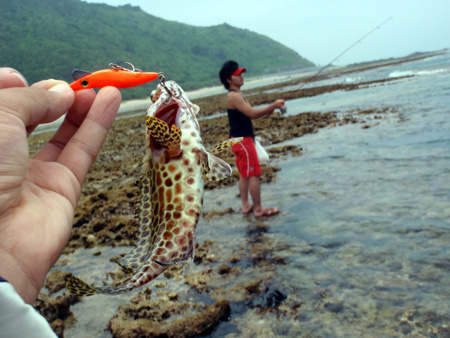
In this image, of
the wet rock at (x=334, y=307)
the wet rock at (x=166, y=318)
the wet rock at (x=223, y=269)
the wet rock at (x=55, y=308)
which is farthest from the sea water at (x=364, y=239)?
the wet rock at (x=55, y=308)

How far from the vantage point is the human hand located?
5.08 feet

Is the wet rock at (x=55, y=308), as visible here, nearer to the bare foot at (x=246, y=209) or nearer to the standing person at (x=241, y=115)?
the standing person at (x=241, y=115)

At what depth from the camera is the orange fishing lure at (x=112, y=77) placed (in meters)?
1.76

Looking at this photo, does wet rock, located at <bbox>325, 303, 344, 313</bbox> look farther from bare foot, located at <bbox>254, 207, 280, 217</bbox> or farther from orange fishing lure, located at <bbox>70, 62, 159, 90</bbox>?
orange fishing lure, located at <bbox>70, 62, 159, 90</bbox>

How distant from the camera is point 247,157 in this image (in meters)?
7.09

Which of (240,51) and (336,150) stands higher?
(240,51)

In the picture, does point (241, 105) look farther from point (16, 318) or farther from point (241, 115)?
point (16, 318)

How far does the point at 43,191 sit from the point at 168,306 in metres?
3.47

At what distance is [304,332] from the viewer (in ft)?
13.5

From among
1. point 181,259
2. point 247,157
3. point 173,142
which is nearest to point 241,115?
point 247,157

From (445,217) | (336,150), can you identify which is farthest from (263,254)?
(336,150)

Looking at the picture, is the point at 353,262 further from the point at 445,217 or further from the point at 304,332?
the point at 445,217

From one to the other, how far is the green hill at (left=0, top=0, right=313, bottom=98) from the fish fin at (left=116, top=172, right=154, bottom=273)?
4617 centimetres

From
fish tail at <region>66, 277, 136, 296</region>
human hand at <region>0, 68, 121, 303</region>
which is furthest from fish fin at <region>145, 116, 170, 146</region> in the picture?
fish tail at <region>66, 277, 136, 296</region>
